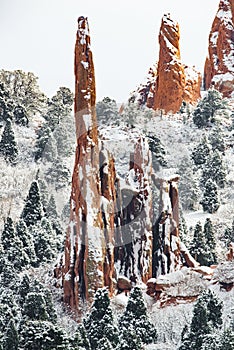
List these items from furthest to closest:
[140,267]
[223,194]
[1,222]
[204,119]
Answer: [204,119] < [223,194] < [1,222] < [140,267]

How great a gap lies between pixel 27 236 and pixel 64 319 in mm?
8062

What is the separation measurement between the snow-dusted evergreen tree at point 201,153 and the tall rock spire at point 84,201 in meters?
21.6

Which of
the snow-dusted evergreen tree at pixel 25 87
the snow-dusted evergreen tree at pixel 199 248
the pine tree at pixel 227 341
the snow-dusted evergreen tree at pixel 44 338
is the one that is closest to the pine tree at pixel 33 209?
the snow-dusted evergreen tree at pixel 199 248

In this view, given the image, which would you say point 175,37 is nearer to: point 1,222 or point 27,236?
point 1,222

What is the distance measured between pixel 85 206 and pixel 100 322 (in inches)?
259

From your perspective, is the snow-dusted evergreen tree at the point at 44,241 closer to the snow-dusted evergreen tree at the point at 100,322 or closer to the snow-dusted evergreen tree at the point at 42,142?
the snow-dusted evergreen tree at the point at 100,322

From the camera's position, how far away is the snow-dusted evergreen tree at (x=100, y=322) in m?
33.1

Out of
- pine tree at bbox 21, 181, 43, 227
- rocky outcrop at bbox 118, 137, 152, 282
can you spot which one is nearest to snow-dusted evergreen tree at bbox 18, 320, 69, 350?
rocky outcrop at bbox 118, 137, 152, 282

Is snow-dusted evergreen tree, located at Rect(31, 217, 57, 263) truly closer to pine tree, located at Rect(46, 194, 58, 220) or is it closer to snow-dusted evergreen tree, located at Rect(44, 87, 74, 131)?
pine tree, located at Rect(46, 194, 58, 220)

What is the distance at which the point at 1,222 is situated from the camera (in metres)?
50.5

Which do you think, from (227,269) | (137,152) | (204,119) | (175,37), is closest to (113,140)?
(137,152)

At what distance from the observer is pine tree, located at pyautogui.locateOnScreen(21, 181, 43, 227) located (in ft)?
155

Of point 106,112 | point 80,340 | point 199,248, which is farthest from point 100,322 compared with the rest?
point 106,112

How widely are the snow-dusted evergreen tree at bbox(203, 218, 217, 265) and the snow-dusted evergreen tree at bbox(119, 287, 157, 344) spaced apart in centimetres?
1024
